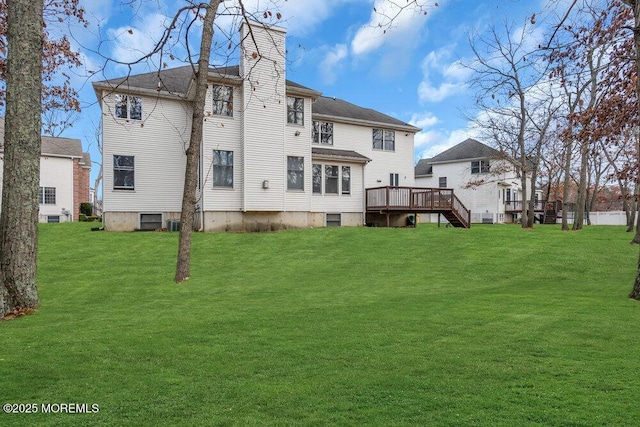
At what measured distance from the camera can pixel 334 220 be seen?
78.5 ft

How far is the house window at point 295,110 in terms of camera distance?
2150 centimetres

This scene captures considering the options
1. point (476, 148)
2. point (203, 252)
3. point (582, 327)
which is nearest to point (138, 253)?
point (203, 252)

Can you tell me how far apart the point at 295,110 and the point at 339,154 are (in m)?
3.70

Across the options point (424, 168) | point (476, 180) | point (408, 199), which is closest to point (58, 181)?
point (408, 199)

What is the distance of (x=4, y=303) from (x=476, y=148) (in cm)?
4178

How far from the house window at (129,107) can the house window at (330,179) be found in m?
10.0

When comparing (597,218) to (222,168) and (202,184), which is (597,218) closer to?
(222,168)

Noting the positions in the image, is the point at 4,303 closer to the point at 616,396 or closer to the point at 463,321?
the point at 463,321

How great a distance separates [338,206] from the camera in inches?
939

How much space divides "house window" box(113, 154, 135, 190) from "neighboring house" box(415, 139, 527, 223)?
30536 millimetres

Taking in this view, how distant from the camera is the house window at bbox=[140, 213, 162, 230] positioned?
19.8m

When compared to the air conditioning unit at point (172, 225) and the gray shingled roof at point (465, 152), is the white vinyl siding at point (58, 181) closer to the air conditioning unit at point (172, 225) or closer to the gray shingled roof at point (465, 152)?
the air conditioning unit at point (172, 225)

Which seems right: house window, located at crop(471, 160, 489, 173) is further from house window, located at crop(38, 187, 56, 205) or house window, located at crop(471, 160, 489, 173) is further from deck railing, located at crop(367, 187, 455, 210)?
house window, located at crop(38, 187, 56, 205)

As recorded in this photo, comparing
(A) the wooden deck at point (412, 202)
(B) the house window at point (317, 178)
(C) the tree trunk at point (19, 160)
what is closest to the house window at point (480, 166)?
(A) the wooden deck at point (412, 202)
